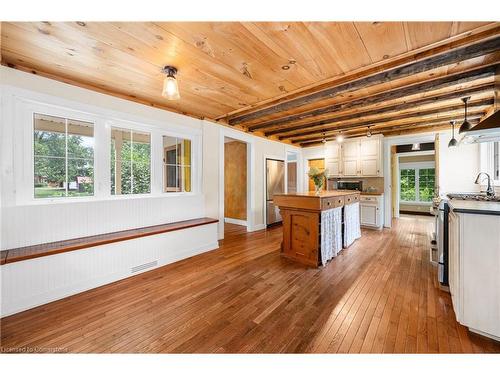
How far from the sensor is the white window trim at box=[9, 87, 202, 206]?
2.10m

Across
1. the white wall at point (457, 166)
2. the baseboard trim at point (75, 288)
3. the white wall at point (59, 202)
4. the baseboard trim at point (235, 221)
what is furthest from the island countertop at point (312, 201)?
the white wall at point (457, 166)

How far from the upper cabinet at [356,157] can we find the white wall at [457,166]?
1275mm

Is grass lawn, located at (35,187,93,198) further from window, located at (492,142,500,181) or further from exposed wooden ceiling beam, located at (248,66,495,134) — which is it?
window, located at (492,142,500,181)

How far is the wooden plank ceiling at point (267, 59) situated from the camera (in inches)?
60.8

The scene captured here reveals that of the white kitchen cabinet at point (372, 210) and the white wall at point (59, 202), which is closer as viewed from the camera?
the white wall at point (59, 202)

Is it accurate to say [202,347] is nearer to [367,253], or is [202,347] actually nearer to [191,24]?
[191,24]

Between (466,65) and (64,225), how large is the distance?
4839 mm

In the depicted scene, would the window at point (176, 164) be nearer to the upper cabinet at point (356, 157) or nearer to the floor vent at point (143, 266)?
the floor vent at point (143, 266)

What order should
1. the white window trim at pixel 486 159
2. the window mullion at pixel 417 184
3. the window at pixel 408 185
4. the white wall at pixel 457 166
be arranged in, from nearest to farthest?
the white window trim at pixel 486 159 → the white wall at pixel 457 166 → the window mullion at pixel 417 184 → the window at pixel 408 185

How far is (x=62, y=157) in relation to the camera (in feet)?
7.88

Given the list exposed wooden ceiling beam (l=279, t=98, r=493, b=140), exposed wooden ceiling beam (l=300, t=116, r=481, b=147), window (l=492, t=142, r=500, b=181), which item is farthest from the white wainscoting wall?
window (l=492, t=142, r=500, b=181)

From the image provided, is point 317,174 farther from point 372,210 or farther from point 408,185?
point 408,185

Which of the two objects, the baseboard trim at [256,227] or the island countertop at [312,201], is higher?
the island countertop at [312,201]
